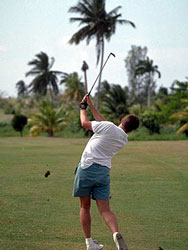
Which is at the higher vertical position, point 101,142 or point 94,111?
point 94,111

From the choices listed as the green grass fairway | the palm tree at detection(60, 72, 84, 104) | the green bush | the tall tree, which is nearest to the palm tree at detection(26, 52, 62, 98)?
the palm tree at detection(60, 72, 84, 104)

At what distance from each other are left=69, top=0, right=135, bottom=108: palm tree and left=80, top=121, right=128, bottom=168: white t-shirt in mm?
46573

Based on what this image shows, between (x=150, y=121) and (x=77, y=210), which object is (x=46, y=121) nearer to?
(x=150, y=121)

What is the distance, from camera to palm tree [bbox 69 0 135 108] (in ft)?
171

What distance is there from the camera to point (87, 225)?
6.10m

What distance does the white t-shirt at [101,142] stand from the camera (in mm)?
5934

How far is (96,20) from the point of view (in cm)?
5200

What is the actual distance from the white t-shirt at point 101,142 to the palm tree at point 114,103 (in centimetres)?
4167

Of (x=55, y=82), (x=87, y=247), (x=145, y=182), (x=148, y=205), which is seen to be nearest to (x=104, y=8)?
(x=55, y=82)

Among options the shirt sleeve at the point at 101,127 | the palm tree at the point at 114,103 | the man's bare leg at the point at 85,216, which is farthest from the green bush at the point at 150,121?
the shirt sleeve at the point at 101,127

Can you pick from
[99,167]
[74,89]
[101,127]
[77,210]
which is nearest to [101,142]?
[101,127]

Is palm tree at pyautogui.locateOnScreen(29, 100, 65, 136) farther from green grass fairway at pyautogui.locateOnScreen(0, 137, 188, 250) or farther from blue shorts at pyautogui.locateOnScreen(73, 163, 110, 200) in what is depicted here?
blue shorts at pyautogui.locateOnScreen(73, 163, 110, 200)

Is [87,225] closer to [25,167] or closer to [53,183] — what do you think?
[53,183]

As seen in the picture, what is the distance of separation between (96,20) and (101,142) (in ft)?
156
